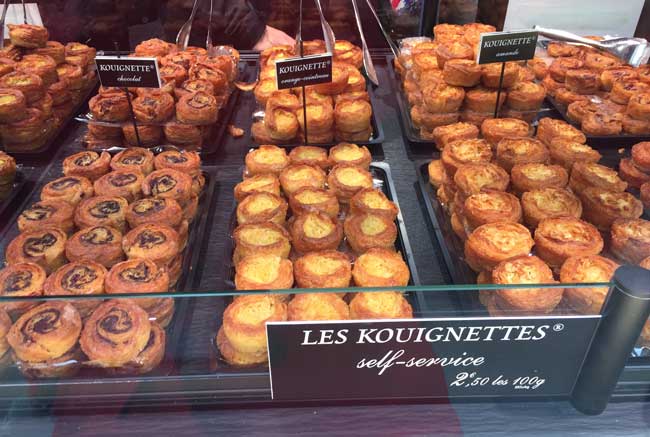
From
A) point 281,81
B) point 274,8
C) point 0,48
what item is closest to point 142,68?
point 281,81

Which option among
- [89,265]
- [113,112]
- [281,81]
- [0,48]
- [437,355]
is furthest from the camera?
[0,48]

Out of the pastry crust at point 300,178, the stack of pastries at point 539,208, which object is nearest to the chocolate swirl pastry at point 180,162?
the pastry crust at point 300,178

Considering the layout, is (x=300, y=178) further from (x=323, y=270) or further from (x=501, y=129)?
(x=501, y=129)

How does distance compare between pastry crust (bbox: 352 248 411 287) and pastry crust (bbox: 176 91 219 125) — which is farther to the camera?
pastry crust (bbox: 176 91 219 125)

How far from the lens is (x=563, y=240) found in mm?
1676

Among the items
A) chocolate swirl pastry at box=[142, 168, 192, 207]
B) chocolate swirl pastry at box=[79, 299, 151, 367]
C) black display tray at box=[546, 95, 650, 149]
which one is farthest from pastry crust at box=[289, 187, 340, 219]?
black display tray at box=[546, 95, 650, 149]

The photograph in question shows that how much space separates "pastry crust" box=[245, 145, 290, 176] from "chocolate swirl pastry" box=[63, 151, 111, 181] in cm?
60

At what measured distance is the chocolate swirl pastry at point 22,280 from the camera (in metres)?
1.54

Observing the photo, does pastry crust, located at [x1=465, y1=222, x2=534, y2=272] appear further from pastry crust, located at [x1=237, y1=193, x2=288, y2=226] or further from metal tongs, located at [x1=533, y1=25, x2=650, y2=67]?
metal tongs, located at [x1=533, y1=25, x2=650, y2=67]

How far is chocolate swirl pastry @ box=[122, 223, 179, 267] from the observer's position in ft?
5.62

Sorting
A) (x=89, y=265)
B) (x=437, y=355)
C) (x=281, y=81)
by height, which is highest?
(x=281, y=81)

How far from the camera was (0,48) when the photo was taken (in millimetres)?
2998

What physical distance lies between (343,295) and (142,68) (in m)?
1.57

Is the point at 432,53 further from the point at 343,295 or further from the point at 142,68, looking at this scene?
the point at 343,295
